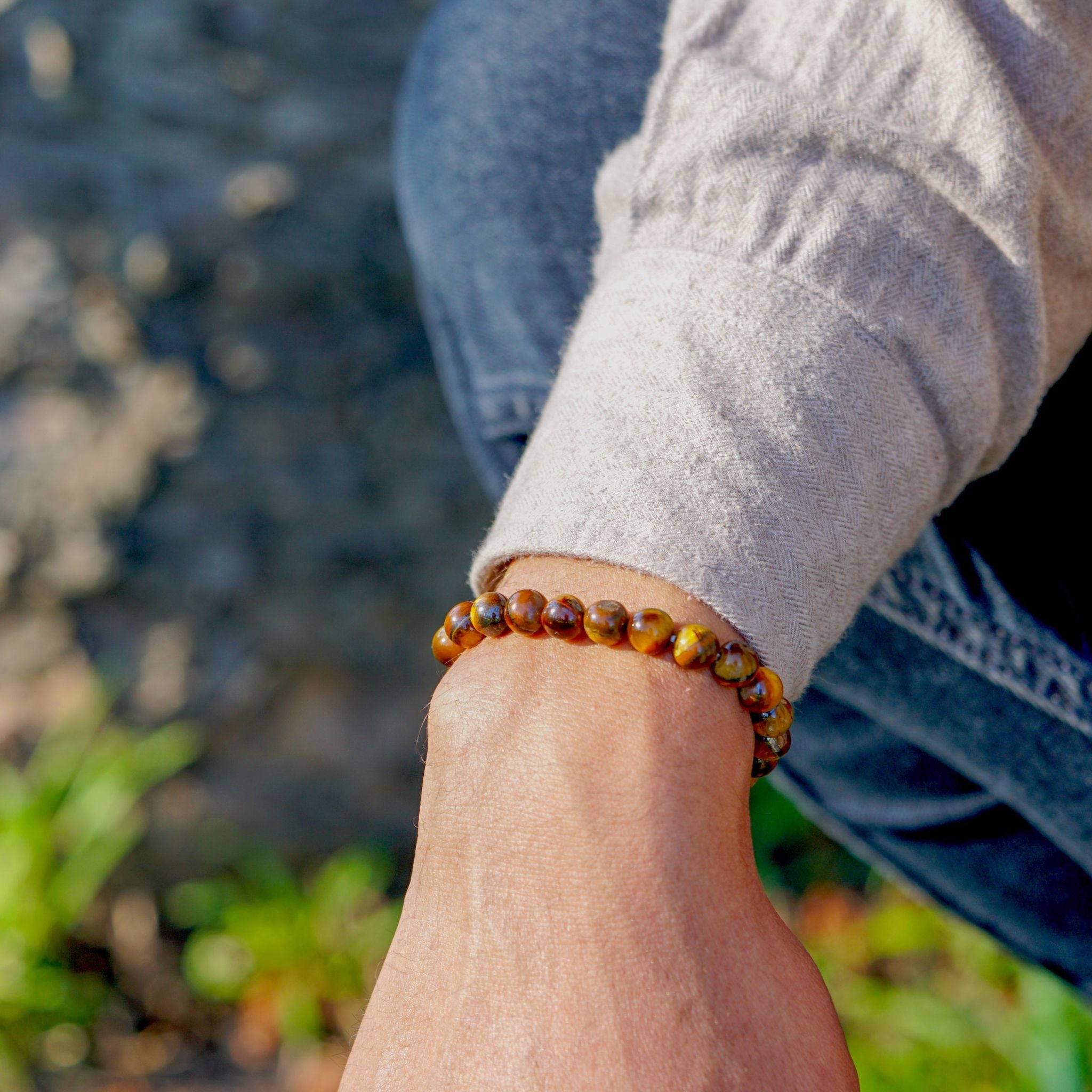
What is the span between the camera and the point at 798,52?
1.80 feet

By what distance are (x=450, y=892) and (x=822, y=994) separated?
199 mm

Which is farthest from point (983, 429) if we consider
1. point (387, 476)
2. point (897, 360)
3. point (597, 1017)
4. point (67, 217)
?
point (67, 217)

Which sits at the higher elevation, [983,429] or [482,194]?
[983,429]

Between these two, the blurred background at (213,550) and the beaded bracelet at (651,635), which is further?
the blurred background at (213,550)

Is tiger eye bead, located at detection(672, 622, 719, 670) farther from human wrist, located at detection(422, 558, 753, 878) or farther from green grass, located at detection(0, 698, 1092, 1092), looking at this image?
green grass, located at detection(0, 698, 1092, 1092)

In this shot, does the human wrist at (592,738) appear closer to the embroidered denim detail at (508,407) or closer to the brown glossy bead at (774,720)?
the brown glossy bead at (774,720)

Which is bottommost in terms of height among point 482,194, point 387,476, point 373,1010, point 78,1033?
point 78,1033

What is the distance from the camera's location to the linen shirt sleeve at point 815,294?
0.52 metres

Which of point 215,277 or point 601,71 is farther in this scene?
point 215,277

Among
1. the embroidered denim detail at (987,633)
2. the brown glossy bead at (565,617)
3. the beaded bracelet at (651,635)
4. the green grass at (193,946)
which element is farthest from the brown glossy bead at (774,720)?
the green grass at (193,946)

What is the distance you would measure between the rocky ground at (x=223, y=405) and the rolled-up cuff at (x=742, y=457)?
1.52 metres

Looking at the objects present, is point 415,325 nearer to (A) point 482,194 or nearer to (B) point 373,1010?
(A) point 482,194

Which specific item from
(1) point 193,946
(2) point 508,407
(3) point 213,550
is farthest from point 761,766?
(1) point 193,946

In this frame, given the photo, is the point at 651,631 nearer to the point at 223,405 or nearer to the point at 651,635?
the point at 651,635
